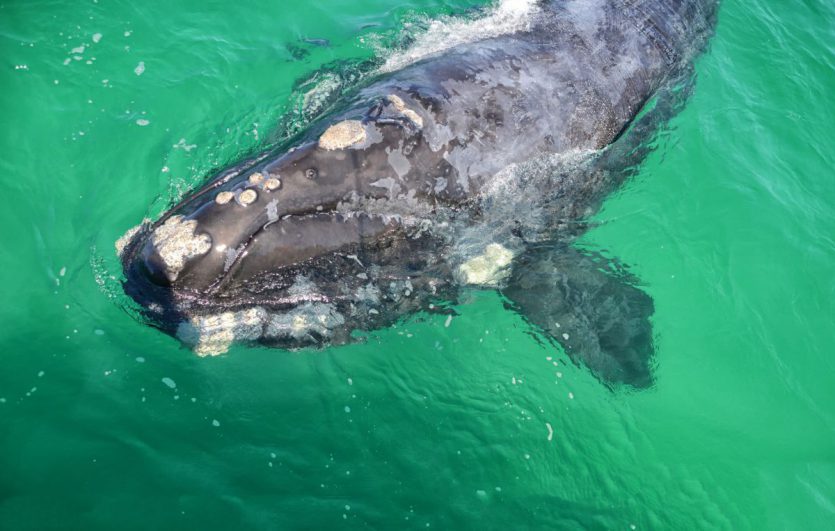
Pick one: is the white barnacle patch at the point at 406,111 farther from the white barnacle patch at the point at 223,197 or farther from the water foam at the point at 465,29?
the white barnacle patch at the point at 223,197

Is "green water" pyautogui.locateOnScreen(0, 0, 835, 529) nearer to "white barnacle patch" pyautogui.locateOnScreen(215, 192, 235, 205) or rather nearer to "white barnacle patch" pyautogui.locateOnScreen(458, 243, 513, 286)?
"white barnacle patch" pyautogui.locateOnScreen(458, 243, 513, 286)

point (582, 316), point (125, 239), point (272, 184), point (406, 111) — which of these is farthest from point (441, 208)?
point (125, 239)

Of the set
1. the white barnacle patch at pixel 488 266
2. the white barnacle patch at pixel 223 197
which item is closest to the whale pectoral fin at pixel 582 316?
the white barnacle patch at pixel 488 266

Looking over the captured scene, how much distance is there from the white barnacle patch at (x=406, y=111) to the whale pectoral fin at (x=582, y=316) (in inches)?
→ 89.1

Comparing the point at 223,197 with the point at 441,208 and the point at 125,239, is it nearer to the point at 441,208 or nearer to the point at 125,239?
the point at 125,239

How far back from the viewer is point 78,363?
662 cm

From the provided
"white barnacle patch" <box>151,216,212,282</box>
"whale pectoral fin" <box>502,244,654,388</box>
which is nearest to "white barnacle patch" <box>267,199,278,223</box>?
"white barnacle patch" <box>151,216,212,282</box>

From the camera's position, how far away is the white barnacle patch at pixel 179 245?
5.64 m

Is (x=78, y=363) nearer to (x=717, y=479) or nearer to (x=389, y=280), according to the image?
(x=389, y=280)

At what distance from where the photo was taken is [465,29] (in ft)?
31.4

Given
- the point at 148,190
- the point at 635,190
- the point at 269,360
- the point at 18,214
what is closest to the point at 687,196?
the point at 635,190

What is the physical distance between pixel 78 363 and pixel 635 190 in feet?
25.1

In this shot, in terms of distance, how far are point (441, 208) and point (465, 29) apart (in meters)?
4.09

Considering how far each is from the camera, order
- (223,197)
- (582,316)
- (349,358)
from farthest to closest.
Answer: (582,316) < (349,358) < (223,197)
